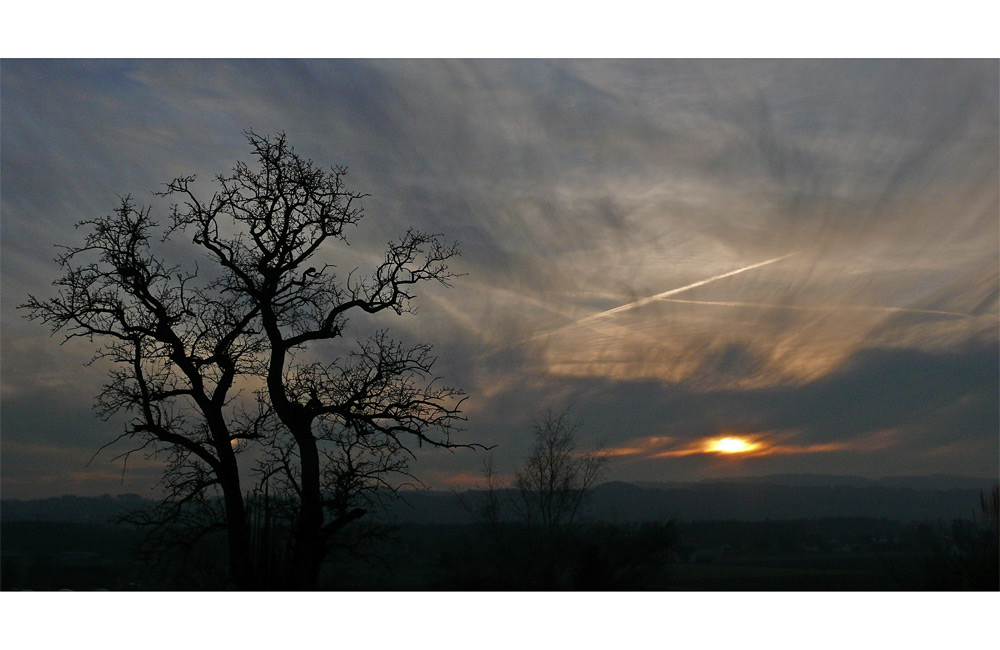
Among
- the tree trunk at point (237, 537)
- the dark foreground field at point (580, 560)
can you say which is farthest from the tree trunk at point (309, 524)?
the tree trunk at point (237, 537)

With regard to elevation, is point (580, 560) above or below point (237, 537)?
below

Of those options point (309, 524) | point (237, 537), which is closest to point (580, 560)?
point (309, 524)

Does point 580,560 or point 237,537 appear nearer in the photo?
point 237,537

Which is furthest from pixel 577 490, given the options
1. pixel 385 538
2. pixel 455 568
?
pixel 385 538

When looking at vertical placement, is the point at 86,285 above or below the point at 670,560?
above

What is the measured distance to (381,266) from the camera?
13.0 metres

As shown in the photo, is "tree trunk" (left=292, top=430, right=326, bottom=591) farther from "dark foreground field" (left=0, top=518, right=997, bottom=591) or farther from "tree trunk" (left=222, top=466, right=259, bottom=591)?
"tree trunk" (left=222, top=466, right=259, bottom=591)

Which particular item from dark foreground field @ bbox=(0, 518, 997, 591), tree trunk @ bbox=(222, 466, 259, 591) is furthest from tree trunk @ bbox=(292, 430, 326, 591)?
tree trunk @ bbox=(222, 466, 259, 591)

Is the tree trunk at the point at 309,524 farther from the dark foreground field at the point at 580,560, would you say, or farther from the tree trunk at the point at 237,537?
the tree trunk at the point at 237,537

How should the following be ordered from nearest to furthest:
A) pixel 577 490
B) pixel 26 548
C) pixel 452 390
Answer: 1. pixel 26 548
2. pixel 452 390
3. pixel 577 490

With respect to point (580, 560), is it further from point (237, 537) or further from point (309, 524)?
point (237, 537)

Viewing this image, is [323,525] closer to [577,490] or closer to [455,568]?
[455,568]

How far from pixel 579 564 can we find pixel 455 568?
90.4 inches

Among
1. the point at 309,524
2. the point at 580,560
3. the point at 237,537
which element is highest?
the point at 309,524
